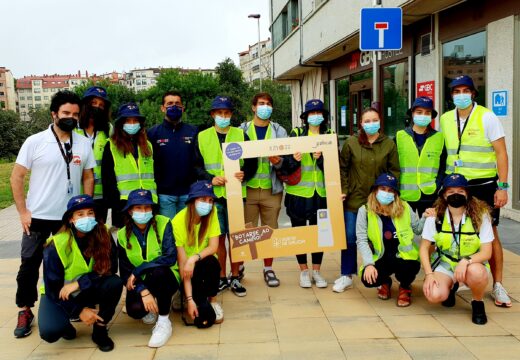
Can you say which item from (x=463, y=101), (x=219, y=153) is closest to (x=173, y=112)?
(x=219, y=153)

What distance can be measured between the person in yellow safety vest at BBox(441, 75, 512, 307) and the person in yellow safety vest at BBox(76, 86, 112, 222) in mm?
3231

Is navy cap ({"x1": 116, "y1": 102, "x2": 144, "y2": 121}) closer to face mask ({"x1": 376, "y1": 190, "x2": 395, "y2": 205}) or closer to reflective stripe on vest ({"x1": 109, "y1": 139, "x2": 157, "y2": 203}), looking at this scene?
reflective stripe on vest ({"x1": 109, "y1": 139, "x2": 157, "y2": 203})

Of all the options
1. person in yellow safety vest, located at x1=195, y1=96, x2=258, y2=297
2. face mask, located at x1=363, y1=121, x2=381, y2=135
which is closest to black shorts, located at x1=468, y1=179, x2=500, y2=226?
face mask, located at x1=363, y1=121, x2=381, y2=135

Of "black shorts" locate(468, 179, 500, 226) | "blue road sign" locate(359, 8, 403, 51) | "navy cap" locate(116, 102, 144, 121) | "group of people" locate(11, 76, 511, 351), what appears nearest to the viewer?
"group of people" locate(11, 76, 511, 351)

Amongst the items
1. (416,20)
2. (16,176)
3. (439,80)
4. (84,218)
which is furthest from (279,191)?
(416,20)

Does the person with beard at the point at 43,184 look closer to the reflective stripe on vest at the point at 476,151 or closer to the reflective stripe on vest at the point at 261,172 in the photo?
the reflective stripe on vest at the point at 261,172

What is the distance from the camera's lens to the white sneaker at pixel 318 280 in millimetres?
5383

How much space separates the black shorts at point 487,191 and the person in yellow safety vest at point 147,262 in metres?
2.71

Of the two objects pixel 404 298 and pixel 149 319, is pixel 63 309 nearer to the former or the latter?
pixel 149 319

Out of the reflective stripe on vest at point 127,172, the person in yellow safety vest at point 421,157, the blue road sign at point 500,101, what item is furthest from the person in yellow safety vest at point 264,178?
the blue road sign at point 500,101

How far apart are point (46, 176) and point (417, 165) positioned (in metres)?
3.33

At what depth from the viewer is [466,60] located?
8.94 meters

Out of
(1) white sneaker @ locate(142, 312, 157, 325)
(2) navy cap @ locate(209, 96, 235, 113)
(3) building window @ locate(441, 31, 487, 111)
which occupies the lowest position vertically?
(1) white sneaker @ locate(142, 312, 157, 325)

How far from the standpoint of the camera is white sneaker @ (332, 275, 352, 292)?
523 centimetres
